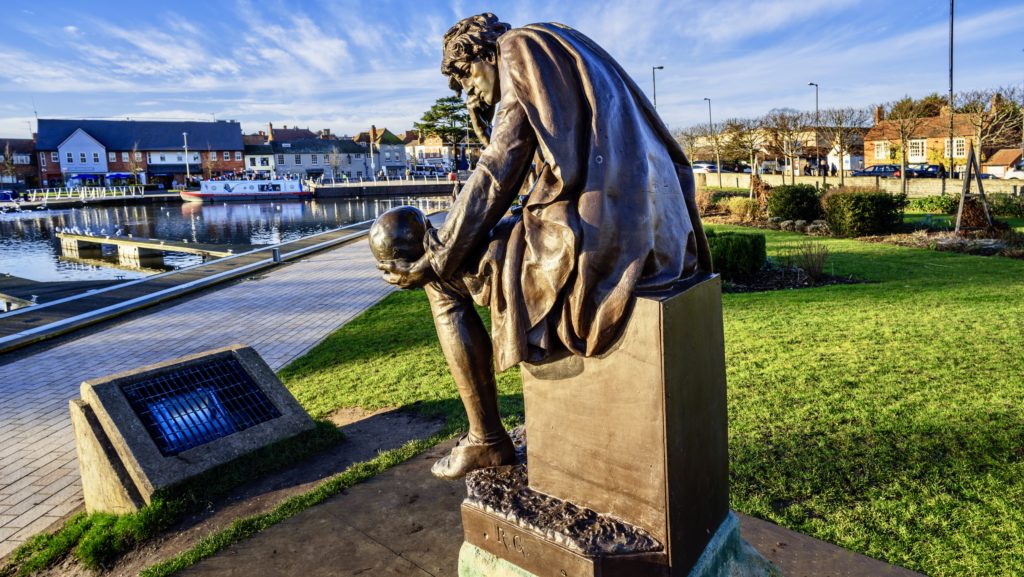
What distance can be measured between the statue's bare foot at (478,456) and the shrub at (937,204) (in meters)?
23.6

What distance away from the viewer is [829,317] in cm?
776

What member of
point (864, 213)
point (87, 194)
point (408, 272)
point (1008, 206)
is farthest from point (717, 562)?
point (87, 194)

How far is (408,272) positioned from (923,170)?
54868mm

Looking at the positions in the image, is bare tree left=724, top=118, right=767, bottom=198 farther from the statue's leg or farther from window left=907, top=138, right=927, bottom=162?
the statue's leg

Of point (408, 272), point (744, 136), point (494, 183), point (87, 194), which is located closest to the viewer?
point (494, 183)

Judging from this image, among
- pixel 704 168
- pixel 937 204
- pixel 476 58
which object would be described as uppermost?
pixel 704 168

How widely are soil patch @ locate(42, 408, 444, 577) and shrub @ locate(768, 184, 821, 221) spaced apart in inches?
683

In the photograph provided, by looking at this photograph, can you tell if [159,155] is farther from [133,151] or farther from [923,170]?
[923,170]

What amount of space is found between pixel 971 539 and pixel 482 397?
239 centimetres

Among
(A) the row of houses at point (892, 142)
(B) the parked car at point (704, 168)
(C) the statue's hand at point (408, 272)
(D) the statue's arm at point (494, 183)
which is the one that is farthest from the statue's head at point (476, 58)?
(B) the parked car at point (704, 168)

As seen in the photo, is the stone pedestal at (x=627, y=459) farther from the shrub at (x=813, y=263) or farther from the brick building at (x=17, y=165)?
the brick building at (x=17, y=165)

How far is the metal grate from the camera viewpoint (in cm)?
422

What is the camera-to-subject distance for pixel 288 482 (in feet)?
13.4

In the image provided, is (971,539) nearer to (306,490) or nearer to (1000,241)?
(306,490)
